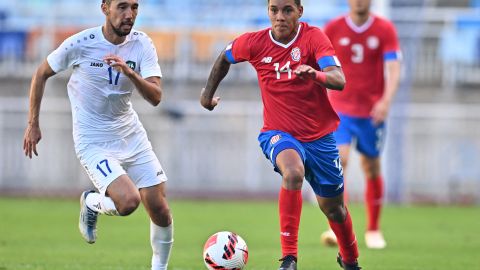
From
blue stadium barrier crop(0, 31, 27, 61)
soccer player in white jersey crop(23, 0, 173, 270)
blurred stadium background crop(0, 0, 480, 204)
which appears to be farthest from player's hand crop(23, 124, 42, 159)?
blue stadium barrier crop(0, 31, 27, 61)


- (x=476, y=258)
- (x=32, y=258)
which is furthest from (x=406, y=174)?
(x=32, y=258)

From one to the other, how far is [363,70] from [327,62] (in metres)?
3.96

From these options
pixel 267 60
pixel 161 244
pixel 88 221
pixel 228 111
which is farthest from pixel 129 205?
pixel 228 111

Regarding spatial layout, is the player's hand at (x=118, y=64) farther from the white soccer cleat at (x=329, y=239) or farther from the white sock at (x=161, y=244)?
the white soccer cleat at (x=329, y=239)

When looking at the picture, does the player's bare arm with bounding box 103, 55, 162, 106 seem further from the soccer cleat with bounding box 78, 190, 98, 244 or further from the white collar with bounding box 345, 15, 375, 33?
the white collar with bounding box 345, 15, 375, 33

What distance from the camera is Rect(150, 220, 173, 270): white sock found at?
317 inches

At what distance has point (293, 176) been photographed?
7.59m

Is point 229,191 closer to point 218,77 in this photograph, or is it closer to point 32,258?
point 32,258

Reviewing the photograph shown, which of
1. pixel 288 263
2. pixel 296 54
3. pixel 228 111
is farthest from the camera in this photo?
pixel 228 111

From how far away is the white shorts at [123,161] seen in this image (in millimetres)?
8008

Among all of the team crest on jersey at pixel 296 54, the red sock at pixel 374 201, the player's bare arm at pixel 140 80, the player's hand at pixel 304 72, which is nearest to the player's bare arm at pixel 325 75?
the player's hand at pixel 304 72

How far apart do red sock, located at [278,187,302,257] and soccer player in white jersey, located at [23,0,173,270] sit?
928 millimetres

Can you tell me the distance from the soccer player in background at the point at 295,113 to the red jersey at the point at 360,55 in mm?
3385

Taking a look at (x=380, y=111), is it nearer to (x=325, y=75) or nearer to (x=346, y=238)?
(x=346, y=238)
